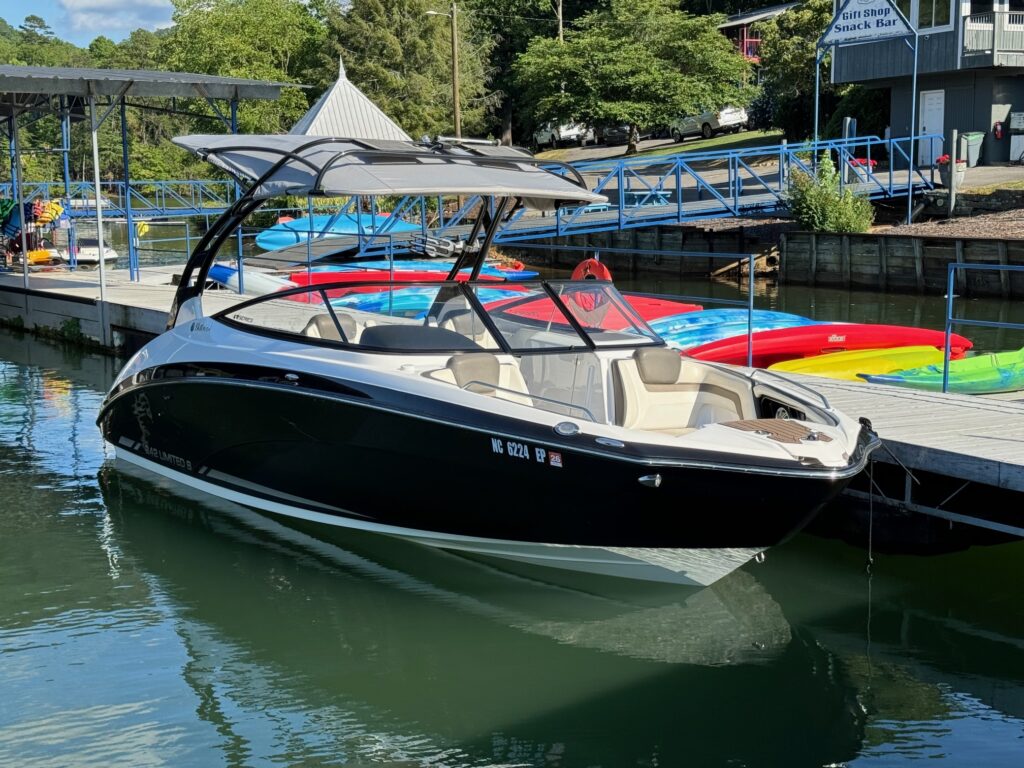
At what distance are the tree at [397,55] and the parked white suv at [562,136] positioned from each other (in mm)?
7594

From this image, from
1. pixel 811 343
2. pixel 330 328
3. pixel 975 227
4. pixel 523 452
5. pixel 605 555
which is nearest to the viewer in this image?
pixel 523 452

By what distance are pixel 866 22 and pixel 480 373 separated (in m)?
22.1

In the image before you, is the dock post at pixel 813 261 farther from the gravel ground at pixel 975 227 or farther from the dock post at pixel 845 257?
the gravel ground at pixel 975 227

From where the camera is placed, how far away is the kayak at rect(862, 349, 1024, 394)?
9609mm

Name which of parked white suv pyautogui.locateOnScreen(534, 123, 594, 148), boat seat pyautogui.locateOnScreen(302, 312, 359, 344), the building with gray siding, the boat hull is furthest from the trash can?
parked white suv pyautogui.locateOnScreen(534, 123, 594, 148)

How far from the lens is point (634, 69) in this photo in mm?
44312

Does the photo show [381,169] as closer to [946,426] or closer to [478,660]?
[478,660]

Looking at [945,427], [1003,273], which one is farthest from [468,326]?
[1003,273]

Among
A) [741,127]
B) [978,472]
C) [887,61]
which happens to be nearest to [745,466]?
[978,472]

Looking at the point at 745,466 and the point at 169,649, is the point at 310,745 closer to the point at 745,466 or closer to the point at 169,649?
the point at 169,649

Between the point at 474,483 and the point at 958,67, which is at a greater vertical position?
the point at 958,67

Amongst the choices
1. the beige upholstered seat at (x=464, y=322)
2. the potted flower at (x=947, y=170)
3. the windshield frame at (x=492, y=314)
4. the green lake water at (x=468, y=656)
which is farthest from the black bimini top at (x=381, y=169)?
the potted flower at (x=947, y=170)

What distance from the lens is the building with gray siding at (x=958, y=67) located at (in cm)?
2861

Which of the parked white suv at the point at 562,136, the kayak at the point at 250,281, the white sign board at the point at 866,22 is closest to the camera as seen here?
the kayak at the point at 250,281
